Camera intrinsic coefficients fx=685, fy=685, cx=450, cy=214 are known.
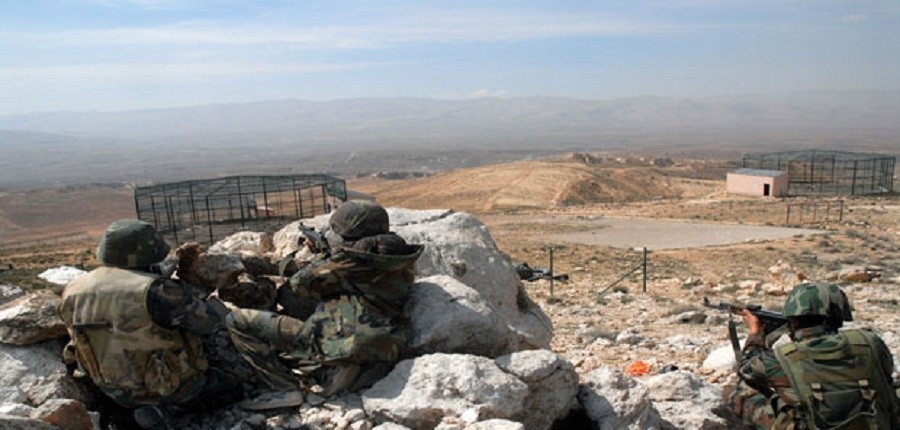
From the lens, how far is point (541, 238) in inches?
1171

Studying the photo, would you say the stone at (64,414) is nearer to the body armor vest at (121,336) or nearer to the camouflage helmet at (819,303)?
the body armor vest at (121,336)

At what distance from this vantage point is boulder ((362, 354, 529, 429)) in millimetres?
4402

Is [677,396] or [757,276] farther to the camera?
[757,276]

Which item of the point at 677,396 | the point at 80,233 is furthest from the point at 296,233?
the point at 80,233

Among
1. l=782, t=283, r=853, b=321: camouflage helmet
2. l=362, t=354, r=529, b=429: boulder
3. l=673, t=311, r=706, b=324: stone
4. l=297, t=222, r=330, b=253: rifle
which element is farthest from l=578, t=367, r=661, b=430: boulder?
l=673, t=311, r=706, b=324: stone

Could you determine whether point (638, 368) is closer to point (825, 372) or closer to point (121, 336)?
point (825, 372)

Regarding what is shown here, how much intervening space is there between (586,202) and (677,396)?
4495 cm

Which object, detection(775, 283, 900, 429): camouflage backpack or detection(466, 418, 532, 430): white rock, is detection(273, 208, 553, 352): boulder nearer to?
detection(466, 418, 532, 430): white rock

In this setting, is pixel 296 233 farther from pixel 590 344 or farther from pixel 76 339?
pixel 590 344

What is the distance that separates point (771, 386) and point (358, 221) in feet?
10.2

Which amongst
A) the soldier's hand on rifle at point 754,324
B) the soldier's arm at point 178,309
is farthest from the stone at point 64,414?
the soldier's hand on rifle at point 754,324

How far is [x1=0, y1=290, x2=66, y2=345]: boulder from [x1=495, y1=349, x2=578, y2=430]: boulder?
3.11m

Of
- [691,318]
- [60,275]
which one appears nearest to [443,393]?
[60,275]

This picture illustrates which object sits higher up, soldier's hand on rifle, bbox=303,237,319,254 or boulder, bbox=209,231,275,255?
soldier's hand on rifle, bbox=303,237,319,254
